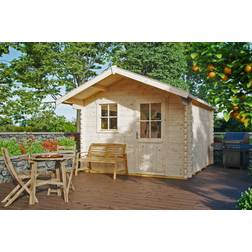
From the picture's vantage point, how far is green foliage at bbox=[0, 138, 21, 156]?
737 centimetres

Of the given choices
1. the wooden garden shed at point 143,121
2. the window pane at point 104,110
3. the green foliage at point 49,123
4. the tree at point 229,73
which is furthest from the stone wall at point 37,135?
the tree at point 229,73

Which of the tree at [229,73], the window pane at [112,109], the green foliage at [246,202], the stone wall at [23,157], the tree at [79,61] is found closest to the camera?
the tree at [229,73]

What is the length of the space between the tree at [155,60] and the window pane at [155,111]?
1243 mm

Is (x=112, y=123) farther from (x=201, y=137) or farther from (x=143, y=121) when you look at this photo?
(x=201, y=137)

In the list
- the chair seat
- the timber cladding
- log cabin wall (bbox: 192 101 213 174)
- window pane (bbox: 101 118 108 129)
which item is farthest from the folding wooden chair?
log cabin wall (bbox: 192 101 213 174)

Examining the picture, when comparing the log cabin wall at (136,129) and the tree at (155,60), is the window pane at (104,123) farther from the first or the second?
the tree at (155,60)

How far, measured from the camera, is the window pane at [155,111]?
7.66 metres

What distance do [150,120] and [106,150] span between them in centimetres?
138

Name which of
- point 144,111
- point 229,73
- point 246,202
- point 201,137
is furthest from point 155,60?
point 229,73

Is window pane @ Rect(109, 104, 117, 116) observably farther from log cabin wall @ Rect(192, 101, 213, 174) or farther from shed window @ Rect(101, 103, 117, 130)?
log cabin wall @ Rect(192, 101, 213, 174)

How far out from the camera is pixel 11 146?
7.46m
